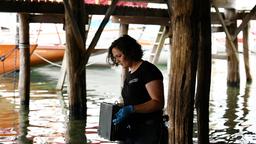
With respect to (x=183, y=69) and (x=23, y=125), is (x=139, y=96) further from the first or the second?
(x=23, y=125)

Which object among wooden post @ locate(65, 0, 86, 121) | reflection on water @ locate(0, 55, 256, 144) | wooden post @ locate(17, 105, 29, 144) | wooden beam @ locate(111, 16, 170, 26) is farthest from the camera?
wooden beam @ locate(111, 16, 170, 26)

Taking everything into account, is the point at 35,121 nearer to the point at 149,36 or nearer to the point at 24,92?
the point at 24,92

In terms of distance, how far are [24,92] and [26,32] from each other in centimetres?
131

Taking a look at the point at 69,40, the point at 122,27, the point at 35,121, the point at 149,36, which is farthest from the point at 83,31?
the point at 149,36

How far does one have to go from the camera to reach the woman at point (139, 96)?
4.20 m

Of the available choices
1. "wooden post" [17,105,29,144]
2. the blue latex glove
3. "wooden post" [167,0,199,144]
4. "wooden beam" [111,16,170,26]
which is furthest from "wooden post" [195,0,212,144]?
"wooden beam" [111,16,170,26]

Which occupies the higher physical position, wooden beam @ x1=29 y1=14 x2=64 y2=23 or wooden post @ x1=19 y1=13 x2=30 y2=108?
wooden beam @ x1=29 y1=14 x2=64 y2=23

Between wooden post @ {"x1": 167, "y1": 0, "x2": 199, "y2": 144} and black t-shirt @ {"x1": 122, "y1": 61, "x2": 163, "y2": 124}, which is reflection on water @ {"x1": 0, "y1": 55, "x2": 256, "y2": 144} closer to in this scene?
wooden post @ {"x1": 167, "y1": 0, "x2": 199, "y2": 144}

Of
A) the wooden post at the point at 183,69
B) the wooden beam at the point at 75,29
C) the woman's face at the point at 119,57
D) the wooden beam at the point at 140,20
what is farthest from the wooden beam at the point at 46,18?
the woman's face at the point at 119,57

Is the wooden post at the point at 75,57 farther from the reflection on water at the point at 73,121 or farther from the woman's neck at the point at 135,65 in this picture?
the woman's neck at the point at 135,65

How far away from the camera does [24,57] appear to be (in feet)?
34.8

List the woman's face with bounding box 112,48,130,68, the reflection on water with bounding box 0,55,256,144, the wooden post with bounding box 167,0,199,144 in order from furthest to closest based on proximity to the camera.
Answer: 1. the reflection on water with bounding box 0,55,256,144
2. the wooden post with bounding box 167,0,199,144
3. the woman's face with bounding box 112,48,130,68

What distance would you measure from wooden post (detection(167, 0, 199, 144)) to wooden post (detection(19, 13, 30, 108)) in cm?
580

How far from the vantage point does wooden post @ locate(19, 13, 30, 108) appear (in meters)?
10.5
